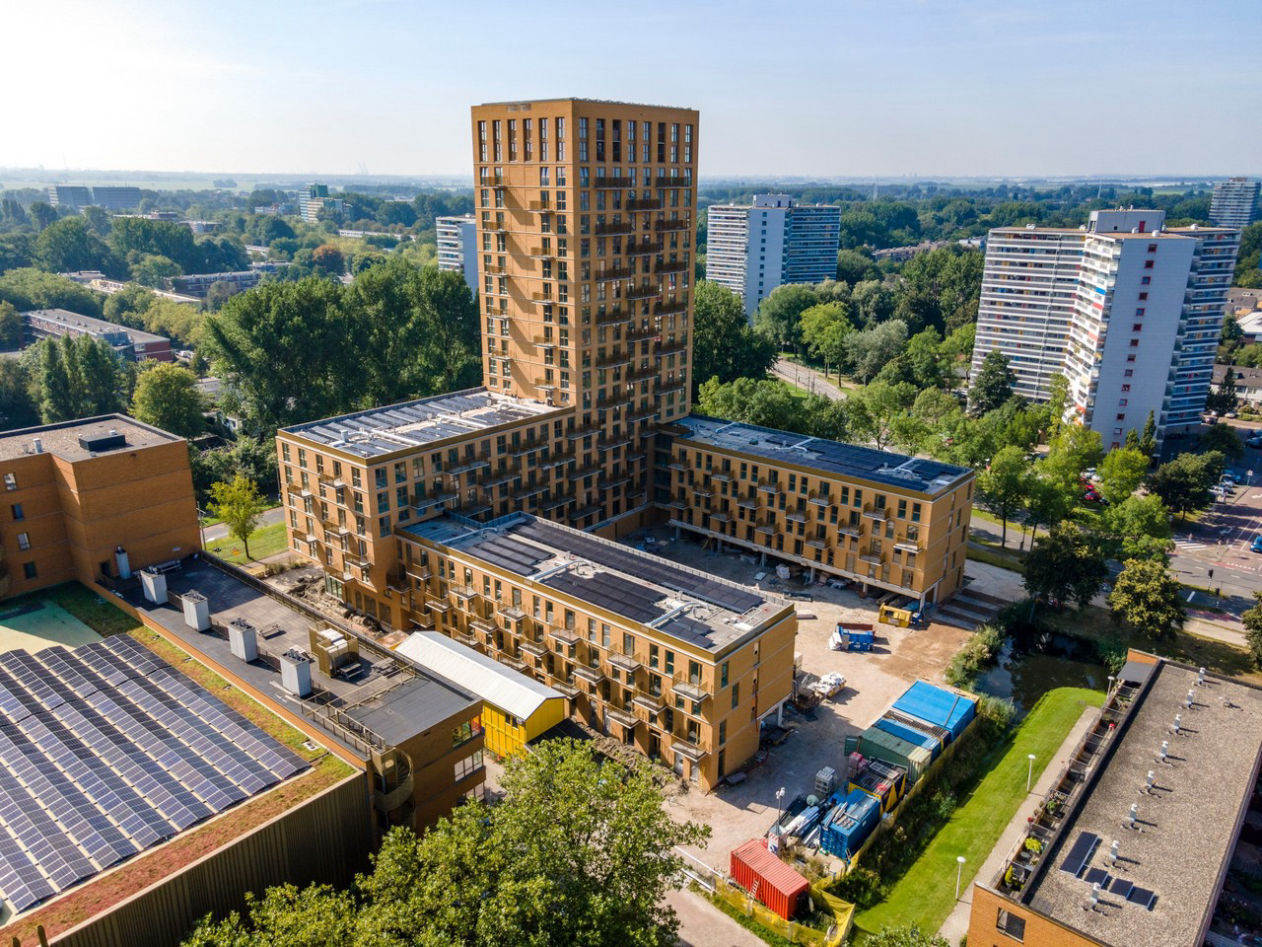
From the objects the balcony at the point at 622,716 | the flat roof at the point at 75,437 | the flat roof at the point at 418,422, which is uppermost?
the flat roof at the point at 75,437

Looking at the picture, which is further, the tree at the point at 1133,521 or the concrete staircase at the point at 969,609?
the tree at the point at 1133,521

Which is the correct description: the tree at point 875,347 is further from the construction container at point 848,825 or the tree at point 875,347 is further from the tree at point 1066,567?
the construction container at point 848,825

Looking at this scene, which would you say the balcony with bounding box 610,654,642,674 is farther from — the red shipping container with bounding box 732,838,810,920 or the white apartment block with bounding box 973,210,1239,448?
the white apartment block with bounding box 973,210,1239,448

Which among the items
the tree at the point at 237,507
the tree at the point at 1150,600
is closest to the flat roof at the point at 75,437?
the tree at the point at 237,507

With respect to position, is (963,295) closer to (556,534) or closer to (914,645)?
(914,645)

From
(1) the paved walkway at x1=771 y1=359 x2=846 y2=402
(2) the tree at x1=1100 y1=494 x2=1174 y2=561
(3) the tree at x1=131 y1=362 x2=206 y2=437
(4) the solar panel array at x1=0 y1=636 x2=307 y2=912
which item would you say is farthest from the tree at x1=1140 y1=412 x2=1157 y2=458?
(3) the tree at x1=131 y1=362 x2=206 y2=437

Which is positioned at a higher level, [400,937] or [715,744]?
[400,937]

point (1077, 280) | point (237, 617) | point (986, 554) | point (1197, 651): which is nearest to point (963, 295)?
point (1077, 280)
